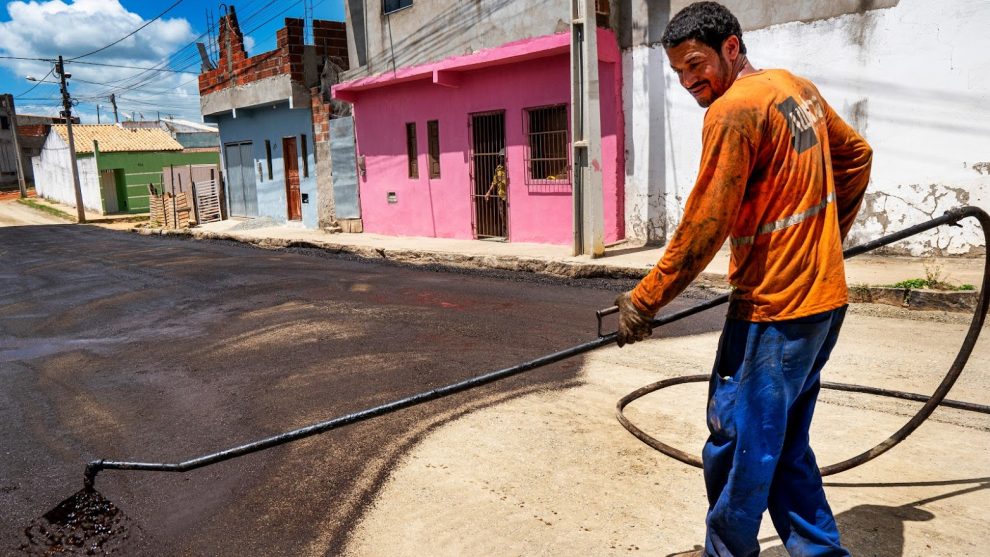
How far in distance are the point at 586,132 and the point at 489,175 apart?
4003mm

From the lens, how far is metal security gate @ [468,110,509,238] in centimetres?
1378

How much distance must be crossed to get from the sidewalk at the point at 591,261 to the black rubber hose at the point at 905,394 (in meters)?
3.34

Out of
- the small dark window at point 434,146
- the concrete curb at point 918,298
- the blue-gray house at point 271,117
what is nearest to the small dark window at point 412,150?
the small dark window at point 434,146

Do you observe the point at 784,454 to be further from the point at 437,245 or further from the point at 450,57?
the point at 450,57

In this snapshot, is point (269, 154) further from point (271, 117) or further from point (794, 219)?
point (794, 219)

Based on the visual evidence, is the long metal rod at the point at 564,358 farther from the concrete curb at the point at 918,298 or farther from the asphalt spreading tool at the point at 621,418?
the concrete curb at the point at 918,298

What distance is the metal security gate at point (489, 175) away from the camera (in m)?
13.8

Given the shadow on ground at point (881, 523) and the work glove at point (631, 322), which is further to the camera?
the shadow on ground at point (881, 523)

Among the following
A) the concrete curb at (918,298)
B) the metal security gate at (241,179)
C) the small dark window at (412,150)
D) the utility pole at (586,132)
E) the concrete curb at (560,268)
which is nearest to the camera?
the concrete curb at (918,298)

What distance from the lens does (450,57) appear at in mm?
14164

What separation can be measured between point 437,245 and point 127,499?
10.4 metres

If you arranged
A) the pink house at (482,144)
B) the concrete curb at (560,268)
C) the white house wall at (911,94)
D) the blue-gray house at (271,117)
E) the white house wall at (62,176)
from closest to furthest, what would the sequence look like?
→ the concrete curb at (560,268)
the white house wall at (911,94)
the pink house at (482,144)
the blue-gray house at (271,117)
the white house wall at (62,176)

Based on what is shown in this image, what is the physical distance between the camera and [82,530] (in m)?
3.24

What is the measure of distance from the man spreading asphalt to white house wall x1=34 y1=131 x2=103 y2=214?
38.0m
